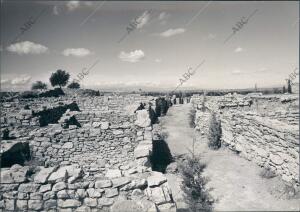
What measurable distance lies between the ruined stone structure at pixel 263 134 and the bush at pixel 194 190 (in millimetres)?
2439

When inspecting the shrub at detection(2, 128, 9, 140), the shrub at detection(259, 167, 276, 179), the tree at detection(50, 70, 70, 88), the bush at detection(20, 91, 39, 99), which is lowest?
the shrub at detection(259, 167, 276, 179)

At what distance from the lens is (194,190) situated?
7367 millimetres

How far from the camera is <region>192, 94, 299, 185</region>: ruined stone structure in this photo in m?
7.60

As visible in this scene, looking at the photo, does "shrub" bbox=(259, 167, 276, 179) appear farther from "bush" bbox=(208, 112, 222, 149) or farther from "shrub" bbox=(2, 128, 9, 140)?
"shrub" bbox=(2, 128, 9, 140)

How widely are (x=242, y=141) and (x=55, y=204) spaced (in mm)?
8497

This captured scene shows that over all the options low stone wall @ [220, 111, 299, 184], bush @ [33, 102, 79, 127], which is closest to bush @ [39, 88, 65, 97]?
bush @ [33, 102, 79, 127]

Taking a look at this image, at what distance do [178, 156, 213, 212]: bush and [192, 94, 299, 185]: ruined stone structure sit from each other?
244 centimetres

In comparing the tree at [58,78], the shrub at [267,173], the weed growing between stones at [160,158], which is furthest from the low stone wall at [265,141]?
the tree at [58,78]

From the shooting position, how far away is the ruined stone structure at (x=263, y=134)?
7598mm

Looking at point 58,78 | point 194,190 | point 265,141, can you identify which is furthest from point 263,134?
point 58,78

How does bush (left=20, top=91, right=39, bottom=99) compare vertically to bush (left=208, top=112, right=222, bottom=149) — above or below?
above

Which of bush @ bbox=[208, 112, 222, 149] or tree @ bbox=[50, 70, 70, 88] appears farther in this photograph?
tree @ bbox=[50, 70, 70, 88]

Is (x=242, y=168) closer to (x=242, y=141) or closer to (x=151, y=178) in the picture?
(x=242, y=141)

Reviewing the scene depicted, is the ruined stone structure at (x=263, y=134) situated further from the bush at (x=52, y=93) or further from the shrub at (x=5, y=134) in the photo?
the bush at (x=52, y=93)
